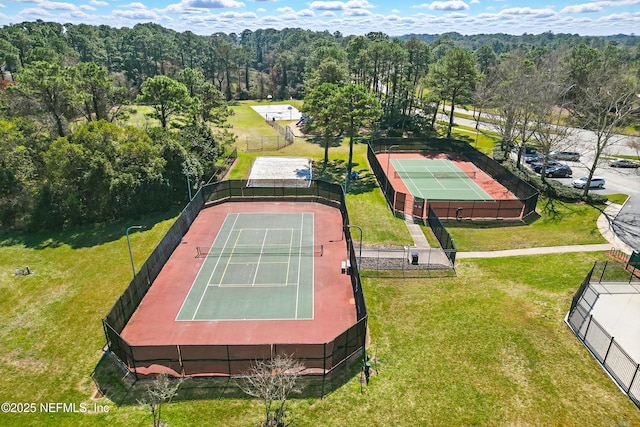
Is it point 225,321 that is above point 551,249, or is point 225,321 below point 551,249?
below

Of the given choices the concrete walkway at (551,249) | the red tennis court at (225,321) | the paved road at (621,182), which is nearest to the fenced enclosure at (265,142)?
the red tennis court at (225,321)

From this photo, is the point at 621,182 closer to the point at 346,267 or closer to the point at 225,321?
the point at 346,267

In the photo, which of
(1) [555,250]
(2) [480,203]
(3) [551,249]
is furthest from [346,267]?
(1) [555,250]

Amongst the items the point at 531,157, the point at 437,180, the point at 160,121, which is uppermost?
the point at 160,121

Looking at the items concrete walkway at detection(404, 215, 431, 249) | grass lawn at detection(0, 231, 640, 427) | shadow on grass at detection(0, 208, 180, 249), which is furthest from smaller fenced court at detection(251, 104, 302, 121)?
grass lawn at detection(0, 231, 640, 427)

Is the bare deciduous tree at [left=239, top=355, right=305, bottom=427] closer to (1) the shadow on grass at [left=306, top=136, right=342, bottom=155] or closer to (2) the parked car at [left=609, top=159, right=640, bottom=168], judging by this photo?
(1) the shadow on grass at [left=306, top=136, right=342, bottom=155]

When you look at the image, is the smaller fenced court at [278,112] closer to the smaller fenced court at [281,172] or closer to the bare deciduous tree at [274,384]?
the smaller fenced court at [281,172]
